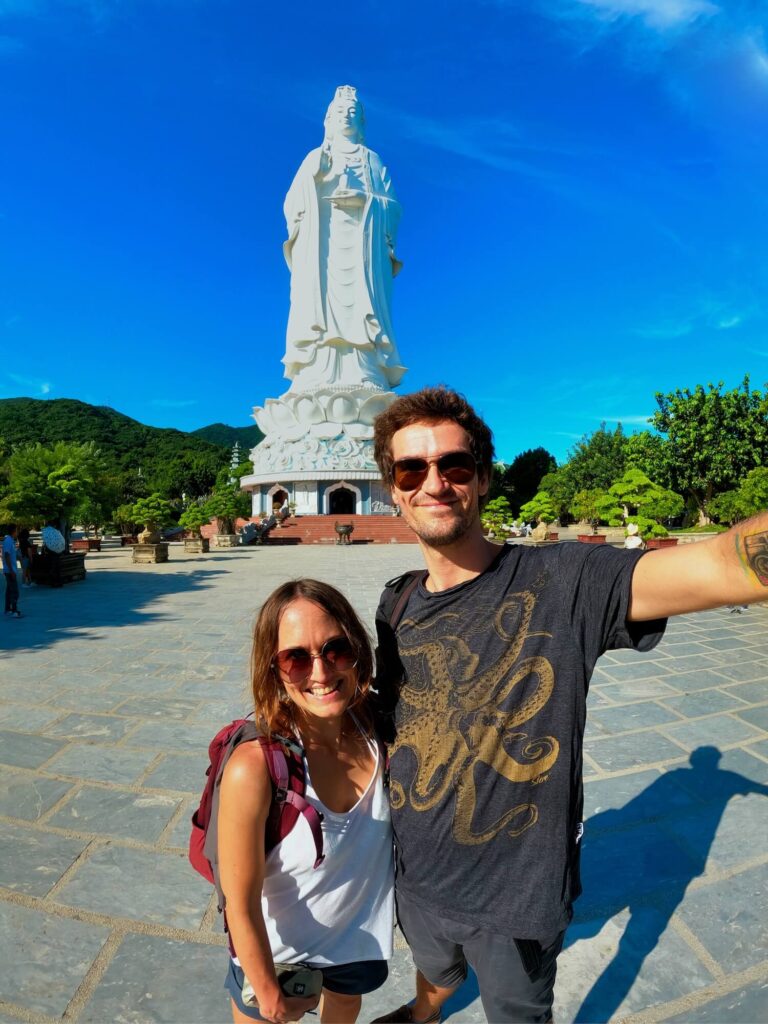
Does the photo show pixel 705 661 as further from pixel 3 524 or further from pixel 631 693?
pixel 3 524

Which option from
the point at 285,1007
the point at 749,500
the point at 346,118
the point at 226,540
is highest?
the point at 346,118

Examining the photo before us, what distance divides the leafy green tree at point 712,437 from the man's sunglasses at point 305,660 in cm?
2773

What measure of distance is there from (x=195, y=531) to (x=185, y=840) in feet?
60.1

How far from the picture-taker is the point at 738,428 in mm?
24516

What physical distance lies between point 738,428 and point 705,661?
23.9 metres

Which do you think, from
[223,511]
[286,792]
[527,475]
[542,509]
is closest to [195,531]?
[223,511]

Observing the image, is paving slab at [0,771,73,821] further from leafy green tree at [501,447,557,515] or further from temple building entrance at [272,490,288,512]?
leafy green tree at [501,447,557,515]

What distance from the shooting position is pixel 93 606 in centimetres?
821

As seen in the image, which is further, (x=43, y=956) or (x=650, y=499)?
(x=650, y=499)

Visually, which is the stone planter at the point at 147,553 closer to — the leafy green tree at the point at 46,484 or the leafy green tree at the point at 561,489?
the leafy green tree at the point at 46,484

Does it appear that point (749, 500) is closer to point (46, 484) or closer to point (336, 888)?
point (336, 888)

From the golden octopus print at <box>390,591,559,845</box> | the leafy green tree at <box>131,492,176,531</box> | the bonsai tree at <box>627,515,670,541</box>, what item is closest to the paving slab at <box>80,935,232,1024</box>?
the golden octopus print at <box>390,591,559,845</box>

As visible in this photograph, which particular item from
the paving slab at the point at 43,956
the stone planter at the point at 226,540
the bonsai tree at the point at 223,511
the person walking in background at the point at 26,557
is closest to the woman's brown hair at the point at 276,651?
the paving slab at the point at 43,956

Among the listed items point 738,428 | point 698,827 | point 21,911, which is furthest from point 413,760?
→ point 738,428
